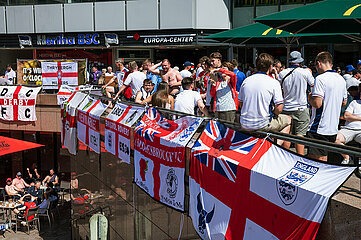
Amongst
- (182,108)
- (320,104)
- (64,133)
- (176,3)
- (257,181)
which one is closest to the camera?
(257,181)

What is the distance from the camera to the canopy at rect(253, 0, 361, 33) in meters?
5.79

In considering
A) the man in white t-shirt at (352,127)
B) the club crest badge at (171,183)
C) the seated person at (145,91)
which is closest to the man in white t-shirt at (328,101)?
the man in white t-shirt at (352,127)

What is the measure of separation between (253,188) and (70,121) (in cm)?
1055

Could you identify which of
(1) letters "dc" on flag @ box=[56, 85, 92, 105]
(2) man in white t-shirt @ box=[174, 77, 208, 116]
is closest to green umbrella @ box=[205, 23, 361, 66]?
(2) man in white t-shirt @ box=[174, 77, 208, 116]

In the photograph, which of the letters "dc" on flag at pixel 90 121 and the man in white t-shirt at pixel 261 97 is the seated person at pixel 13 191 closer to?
the letters "dc" on flag at pixel 90 121

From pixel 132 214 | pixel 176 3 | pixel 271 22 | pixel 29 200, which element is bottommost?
pixel 29 200

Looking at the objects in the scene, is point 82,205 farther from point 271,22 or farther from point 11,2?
point 11,2

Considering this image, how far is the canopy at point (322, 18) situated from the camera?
5793 mm

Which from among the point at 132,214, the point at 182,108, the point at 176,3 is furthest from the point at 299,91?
the point at 176,3

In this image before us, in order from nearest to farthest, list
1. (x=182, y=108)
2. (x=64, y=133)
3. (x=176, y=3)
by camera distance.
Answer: (x=182, y=108), (x=64, y=133), (x=176, y=3)

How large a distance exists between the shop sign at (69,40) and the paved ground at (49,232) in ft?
34.4

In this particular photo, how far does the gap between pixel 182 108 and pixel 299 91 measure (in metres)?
2.04

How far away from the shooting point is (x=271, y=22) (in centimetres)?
669

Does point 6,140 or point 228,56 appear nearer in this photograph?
point 6,140
